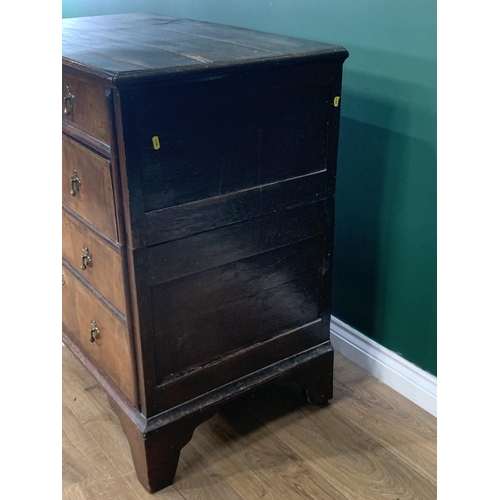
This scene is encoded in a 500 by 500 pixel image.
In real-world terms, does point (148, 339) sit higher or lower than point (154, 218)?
lower

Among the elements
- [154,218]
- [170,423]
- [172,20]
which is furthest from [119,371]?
[172,20]

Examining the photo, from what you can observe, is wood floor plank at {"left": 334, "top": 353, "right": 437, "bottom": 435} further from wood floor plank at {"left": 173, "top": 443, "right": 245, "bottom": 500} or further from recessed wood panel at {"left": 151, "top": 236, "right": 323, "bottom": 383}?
wood floor plank at {"left": 173, "top": 443, "right": 245, "bottom": 500}

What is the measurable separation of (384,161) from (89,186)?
752mm

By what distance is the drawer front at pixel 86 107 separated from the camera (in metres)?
1.12

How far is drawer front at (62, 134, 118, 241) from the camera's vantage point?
1.19m

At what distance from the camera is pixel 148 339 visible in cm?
127

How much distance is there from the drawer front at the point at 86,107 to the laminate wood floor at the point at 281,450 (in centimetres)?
79

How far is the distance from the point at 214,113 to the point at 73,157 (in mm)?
341

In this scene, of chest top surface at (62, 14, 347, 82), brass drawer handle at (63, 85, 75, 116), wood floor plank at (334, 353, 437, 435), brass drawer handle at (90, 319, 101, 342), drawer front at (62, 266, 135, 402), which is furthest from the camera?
wood floor plank at (334, 353, 437, 435)

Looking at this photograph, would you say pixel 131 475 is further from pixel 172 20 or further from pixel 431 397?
pixel 172 20

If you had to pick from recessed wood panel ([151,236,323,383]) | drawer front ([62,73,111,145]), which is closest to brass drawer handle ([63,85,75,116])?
drawer front ([62,73,111,145])

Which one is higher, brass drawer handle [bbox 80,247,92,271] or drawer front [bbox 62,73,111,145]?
drawer front [bbox 62,73,111,145]

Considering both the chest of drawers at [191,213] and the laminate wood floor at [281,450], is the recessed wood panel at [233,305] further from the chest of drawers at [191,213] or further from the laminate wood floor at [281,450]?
the laminate wood floor at [281,450]
